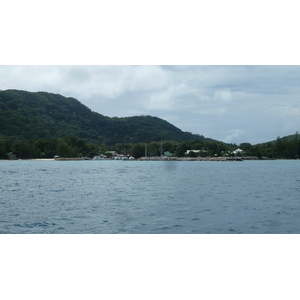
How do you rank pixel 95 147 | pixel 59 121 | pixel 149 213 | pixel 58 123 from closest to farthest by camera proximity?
1. pixel 149 213
2. pixel 59 121
3. pixel 58 123
4. pixel 95 147

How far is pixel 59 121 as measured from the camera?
114 ft

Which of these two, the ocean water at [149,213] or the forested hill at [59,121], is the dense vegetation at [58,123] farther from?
the ocean water at [149,213]

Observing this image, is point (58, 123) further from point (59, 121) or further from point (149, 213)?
point (149, 213)

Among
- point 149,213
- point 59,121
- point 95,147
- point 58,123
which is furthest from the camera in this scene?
point 95,147

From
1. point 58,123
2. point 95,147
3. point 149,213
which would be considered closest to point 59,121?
point 58,123

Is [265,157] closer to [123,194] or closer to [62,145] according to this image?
[62,145]

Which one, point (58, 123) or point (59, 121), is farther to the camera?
point (58, 123)

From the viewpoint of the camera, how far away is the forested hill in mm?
27734

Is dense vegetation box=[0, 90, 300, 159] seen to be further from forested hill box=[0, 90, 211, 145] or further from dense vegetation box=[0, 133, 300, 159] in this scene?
dense vegetation box=[0, 133, 300, 159]

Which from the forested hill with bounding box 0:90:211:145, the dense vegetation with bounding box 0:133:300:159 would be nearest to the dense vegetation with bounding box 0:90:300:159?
the forested hill with bounding box 0:90:211:145

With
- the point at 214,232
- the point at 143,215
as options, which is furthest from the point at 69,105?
the point at 214,232

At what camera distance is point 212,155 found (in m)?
78.1

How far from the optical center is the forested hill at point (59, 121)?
27734mm

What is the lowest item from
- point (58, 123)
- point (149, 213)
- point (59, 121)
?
point (149, 213)
